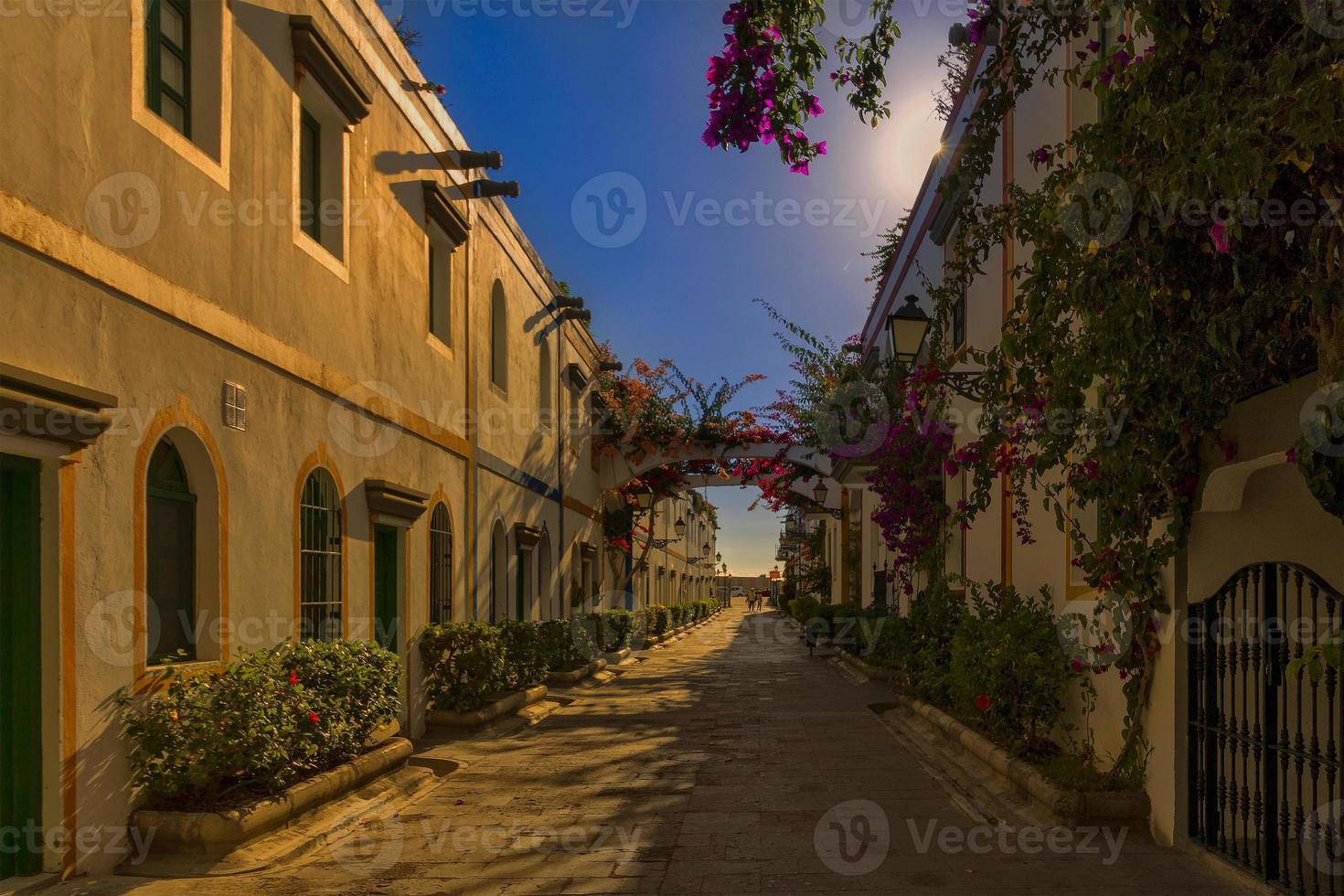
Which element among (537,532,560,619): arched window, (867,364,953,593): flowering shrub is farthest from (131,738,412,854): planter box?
(537,532,560,619): arched window

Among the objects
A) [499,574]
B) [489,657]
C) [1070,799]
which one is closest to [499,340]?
[499,574]

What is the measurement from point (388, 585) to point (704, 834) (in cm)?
501

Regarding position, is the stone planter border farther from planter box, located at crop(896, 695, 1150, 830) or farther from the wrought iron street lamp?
planter box, located at crop(896, 695, 1150, 830)

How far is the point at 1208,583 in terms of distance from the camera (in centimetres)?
602

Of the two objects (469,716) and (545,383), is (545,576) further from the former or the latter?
(469,716)

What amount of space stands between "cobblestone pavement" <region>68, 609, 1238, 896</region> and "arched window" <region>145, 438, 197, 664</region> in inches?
60.9

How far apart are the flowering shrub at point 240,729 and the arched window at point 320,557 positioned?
2.81ft

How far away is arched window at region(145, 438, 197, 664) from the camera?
252 inches

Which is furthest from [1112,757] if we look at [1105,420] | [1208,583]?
[1105,420]

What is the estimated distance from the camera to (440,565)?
12.1 m

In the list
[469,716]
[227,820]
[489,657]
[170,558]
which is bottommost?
[469,716]

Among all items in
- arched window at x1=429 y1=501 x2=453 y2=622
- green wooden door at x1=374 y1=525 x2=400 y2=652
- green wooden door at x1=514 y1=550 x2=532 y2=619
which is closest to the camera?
green wooden door at x1=374 y1=525 x2=400 y2=652

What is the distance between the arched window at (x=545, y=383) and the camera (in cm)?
1808

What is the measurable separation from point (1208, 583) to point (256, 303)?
6.40 m
